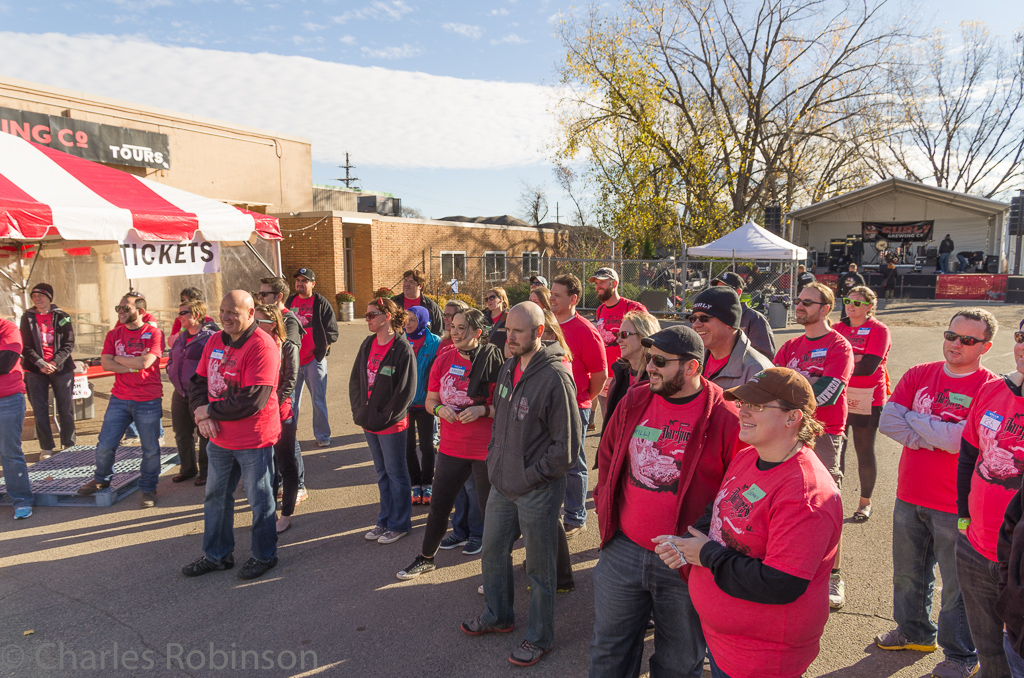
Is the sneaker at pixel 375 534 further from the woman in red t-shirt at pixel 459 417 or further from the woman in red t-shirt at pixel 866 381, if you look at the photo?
the woman in red t-shirt at pixel 866 381

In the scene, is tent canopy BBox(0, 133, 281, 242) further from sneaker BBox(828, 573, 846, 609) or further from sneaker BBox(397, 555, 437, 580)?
sneaker BBox(828, 573, 846, 609)

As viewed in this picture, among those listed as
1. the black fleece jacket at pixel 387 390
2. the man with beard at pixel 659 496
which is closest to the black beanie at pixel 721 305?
the man with beard at pixel 659 496

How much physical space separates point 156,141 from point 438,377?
49.4ft

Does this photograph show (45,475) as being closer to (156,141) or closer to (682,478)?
(682,478)

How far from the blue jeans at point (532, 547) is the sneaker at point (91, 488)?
13.8 ft

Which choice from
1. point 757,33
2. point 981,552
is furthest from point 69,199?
point 757,33

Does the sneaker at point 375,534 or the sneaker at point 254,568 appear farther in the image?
the sneaker at point 375,534

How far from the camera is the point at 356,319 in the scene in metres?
20.4

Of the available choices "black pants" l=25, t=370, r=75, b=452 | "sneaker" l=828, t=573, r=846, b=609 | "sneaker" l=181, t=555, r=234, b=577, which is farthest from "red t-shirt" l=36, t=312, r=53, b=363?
"sneaker" l=828, t=573, r=846, b=609

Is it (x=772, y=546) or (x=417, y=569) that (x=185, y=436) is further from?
(x=772, y=546)

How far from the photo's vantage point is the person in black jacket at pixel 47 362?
6.67 m

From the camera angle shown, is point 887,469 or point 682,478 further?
point 887,469

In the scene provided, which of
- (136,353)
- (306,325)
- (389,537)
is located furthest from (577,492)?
(136,353)

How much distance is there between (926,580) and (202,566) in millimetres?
4572
